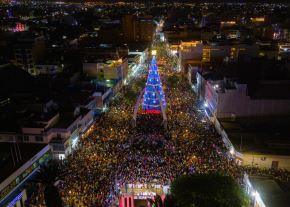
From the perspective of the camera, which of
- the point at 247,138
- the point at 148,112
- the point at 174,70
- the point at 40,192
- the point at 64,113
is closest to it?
the point at 40,192

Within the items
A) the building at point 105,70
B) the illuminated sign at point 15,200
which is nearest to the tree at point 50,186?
the illuminated sign at point 15,200

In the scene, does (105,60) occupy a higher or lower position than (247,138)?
higher

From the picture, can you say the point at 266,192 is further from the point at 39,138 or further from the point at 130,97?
the point at 130,97

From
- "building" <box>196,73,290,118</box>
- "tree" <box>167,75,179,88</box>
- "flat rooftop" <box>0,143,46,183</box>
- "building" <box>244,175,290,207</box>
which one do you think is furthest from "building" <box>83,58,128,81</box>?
"building" <box>244,175,290,207</box>

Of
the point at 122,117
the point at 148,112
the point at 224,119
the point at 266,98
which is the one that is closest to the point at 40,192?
the point at 122,117

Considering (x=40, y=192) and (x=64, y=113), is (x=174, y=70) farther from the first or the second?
(x=40, y=192)

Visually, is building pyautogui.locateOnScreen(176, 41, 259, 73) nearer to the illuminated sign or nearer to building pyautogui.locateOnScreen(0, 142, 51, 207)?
building pyautogui.locateOnScreen(0, 142, 51, 207)

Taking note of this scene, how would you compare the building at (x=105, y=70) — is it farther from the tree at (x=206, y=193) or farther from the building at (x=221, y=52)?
the tree at (x=206, y=193)
